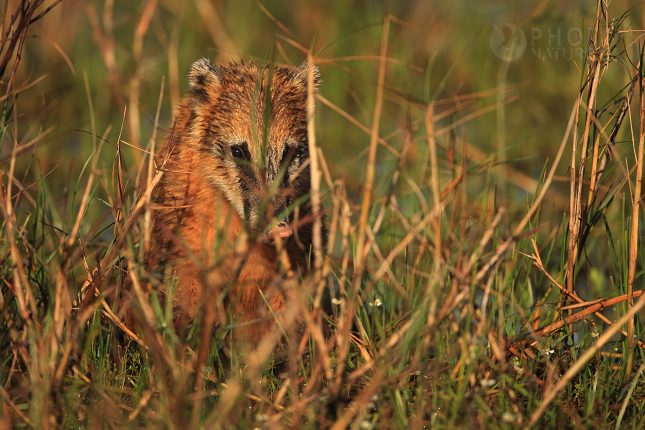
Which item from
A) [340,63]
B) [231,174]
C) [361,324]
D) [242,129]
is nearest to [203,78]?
[242,129]

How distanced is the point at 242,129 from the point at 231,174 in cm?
33

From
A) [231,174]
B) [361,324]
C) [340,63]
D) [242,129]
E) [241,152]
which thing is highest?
[340,63]

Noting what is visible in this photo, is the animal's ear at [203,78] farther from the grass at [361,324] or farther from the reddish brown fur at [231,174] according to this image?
the grass at [361,324]

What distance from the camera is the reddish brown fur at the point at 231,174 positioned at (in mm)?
4242

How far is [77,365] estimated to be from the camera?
3201 mm

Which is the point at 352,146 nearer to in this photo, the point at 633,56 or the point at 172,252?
the point at 633,56

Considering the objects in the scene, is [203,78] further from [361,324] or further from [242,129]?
[361,324]

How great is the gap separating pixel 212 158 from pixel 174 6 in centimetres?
673

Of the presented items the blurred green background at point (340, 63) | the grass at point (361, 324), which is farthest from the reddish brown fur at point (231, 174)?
the blurred green background at point (340, 63)

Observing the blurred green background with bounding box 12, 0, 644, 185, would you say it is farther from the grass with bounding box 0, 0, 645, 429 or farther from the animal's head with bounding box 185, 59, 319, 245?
the grass with bounding box 0, 0, 645, 429

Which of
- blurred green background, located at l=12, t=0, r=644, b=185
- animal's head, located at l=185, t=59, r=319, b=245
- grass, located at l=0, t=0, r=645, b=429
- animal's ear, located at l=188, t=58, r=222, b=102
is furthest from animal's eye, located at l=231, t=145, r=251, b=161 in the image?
blurred green background, located at l=12, t=0, r=644, b=185

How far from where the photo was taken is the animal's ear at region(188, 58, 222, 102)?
187 inches

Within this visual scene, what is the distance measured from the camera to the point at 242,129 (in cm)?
456

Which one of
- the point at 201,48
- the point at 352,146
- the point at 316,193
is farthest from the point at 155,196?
the point at 201,48
